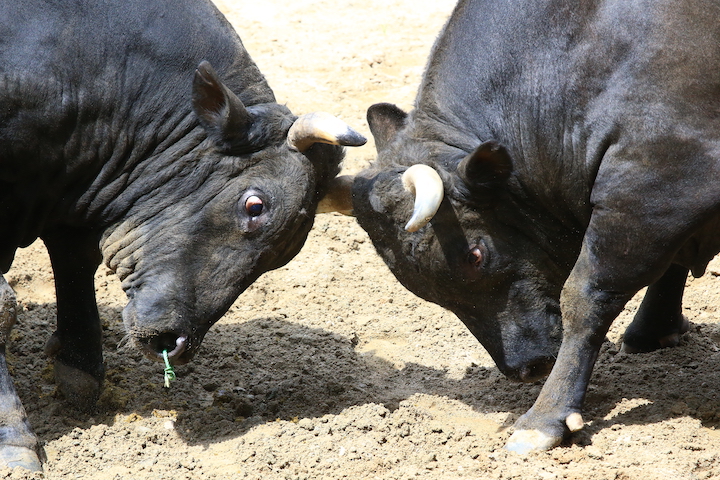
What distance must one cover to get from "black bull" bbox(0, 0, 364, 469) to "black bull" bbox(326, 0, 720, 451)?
19.3 inches

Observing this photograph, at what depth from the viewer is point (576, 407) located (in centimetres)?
516

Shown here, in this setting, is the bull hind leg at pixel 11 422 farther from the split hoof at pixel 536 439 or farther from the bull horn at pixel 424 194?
the split hoof at pixel 536 439

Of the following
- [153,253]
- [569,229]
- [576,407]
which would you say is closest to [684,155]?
[569,229]

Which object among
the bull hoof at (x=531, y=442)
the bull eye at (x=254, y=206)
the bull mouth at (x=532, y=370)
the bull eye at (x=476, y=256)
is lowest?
the bull hoof at (x=531, y=442)

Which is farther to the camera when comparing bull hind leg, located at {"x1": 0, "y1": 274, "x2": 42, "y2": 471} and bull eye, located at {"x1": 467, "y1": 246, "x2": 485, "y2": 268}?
bull eye, located at {"x1": 467, "y1": 246, "x2": 485, "y2": 268}

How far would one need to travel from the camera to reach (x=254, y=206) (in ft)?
17.5

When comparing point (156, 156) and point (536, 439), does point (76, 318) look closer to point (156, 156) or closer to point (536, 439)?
point (156, 156)

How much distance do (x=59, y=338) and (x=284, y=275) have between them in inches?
79.0

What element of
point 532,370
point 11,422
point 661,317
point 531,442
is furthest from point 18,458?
point 661,317

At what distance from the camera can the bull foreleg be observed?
5734 millimetres

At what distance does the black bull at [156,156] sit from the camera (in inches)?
201

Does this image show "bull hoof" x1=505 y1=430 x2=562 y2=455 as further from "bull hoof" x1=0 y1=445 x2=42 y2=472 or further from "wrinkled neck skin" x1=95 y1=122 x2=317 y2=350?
"bull hoof" x1=0 y1=445 x2=42 y2=472

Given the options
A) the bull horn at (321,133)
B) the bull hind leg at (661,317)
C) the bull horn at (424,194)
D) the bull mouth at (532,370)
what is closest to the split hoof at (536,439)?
the bull mouth at (532,370)

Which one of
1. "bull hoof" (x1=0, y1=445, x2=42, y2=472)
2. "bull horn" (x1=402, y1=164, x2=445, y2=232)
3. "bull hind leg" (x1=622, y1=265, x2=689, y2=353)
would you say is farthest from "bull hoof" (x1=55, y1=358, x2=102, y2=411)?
"bull hind leg" (x1=622, y1=265, x2=689, y2=353)
